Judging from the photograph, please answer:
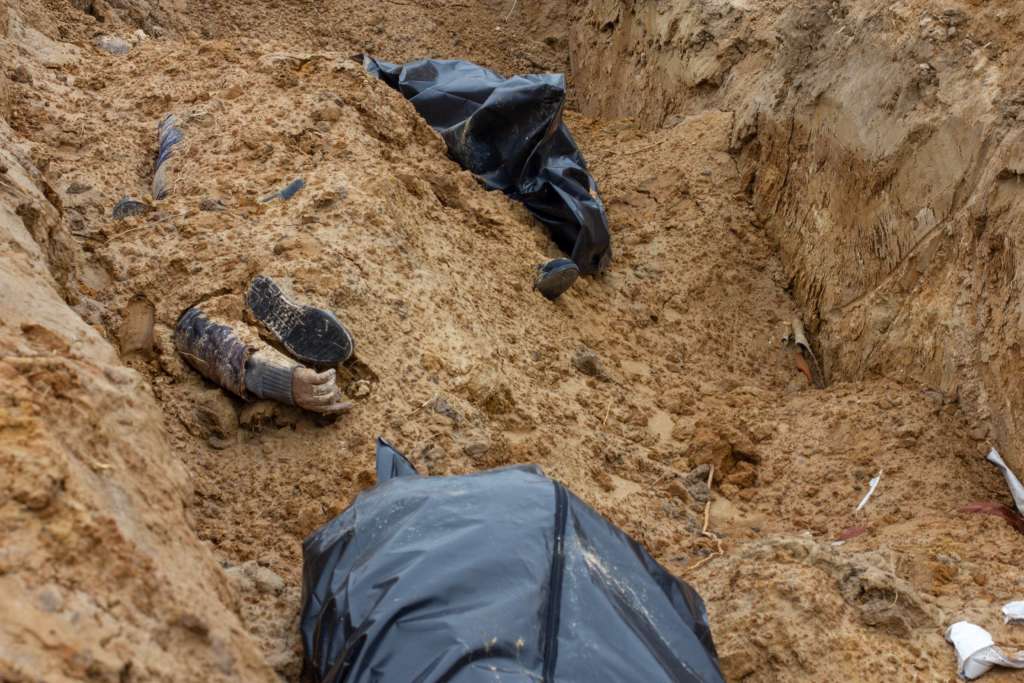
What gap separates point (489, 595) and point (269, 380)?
49.1 inches

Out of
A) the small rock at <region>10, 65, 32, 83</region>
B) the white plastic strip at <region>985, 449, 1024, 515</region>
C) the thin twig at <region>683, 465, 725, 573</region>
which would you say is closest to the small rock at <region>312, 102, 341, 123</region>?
the small rock at <region>10, 65, 32, 83</region>

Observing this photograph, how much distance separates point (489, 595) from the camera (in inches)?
72.7

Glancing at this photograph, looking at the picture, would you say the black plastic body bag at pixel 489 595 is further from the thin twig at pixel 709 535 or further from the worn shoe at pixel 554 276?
the worn shoe at pixel 554 276

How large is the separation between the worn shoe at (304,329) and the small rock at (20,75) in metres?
2.07

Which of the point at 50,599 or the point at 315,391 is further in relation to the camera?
the point at 315,391

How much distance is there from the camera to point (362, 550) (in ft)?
6.67

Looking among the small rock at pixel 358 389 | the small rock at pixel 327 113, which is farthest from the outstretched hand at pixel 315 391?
the small rock at pixel 327 113

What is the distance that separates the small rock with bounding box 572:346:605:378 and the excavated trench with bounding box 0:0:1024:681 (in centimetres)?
2

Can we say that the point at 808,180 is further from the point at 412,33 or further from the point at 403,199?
the point at 412,33

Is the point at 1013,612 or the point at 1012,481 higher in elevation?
the point at 1013,612

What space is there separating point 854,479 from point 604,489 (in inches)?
36.5

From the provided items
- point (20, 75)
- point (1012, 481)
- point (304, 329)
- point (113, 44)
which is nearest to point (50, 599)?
point (304, 329)

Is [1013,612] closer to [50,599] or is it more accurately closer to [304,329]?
[304,329]

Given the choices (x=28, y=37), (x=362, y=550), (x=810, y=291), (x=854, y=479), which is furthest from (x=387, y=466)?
(x=28, y=37)
